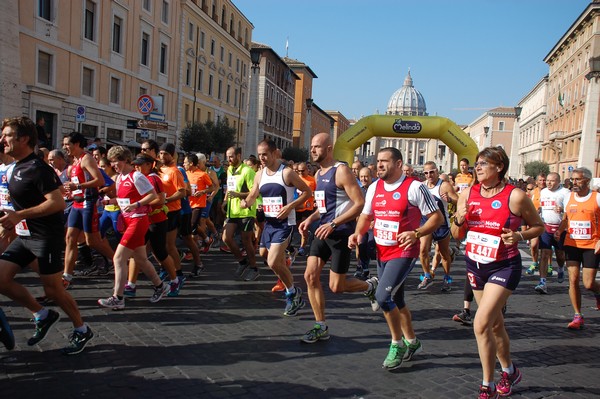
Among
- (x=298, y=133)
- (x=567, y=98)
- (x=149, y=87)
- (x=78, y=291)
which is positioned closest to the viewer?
(x=78, y=291)

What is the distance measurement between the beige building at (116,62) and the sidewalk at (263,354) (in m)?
8.54

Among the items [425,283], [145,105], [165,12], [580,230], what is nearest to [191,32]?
[165,12]

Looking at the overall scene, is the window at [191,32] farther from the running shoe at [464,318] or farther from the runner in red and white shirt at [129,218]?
the running shoe at [464,318]

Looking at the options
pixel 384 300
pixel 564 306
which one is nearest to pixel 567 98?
pixel 564 306

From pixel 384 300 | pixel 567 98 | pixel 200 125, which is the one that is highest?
pixel 567 98

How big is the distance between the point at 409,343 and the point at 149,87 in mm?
33279

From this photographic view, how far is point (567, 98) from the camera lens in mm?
66188

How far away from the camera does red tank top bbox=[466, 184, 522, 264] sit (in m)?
4.24

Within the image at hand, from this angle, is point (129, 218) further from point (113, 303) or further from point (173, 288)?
point (173, 288)

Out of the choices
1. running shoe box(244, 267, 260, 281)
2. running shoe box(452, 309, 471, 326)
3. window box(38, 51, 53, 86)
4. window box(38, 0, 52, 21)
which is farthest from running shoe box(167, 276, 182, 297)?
window box(38, 0, 52, 21)

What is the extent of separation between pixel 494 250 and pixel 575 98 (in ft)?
217

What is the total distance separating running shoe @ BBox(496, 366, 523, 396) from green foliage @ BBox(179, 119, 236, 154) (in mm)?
35962

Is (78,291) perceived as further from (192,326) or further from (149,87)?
(149,87)

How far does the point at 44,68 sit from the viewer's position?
24703 mm
